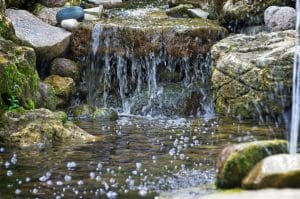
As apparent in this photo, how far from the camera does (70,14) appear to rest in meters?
15.6

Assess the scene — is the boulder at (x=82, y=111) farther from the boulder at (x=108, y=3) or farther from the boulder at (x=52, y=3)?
the boulder at (x=108, y=3)

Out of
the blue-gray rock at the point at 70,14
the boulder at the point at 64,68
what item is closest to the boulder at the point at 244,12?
the blue-gray rock at the point at 70,14

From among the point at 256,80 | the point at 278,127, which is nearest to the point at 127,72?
the point at 256,80

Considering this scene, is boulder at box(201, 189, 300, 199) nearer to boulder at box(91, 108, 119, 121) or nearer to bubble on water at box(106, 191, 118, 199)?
bubble on water at box(106, 191, 118, 199)

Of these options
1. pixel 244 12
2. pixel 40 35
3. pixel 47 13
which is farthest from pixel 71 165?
pixel 47 13

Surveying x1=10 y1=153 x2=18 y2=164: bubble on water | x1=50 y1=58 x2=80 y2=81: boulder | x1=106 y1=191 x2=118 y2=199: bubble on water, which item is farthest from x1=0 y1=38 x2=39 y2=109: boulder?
x1=106 y1=191 x2=118 y2=199: bubble on water

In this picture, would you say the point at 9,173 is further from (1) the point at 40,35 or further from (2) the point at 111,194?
(1) the point at 40,35

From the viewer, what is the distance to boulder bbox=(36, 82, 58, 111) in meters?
12.4

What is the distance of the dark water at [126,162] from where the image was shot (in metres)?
6.23

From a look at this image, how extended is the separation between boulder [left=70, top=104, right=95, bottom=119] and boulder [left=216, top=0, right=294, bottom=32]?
4.71 meters

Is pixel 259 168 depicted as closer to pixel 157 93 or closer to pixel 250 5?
pixel 157 93

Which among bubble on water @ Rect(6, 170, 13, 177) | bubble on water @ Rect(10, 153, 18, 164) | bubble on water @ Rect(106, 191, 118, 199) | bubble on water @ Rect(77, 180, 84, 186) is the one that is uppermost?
bubble on water @ Rect(106, 191, 118, 199)

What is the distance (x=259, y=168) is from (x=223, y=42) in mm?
8659

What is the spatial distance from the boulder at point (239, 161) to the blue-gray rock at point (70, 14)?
10961mm
